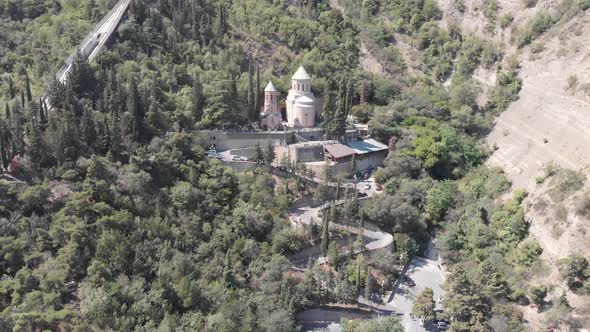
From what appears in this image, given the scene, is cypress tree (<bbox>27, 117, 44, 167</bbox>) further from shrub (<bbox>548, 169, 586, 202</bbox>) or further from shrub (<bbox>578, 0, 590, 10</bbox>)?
shrub (<bbox>578, 0, 590, 10</bbox>)

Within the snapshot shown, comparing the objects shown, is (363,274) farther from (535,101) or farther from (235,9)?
(235,9)

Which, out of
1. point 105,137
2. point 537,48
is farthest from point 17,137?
point 537,48

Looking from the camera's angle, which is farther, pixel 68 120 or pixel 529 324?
pixel 68 120

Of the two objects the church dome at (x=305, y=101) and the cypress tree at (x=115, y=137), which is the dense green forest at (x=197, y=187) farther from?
the church dome at (x=305, y=101)

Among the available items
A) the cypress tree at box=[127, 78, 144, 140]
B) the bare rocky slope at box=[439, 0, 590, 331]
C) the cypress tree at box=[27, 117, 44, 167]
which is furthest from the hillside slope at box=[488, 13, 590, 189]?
the cypress tree at box=[27, 117, 44, 167]

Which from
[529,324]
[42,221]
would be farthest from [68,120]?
[529,324]

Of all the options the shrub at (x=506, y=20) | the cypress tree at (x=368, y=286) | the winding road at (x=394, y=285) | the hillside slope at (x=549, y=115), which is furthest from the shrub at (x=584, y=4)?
the cypress tree at (x=368, y=286)

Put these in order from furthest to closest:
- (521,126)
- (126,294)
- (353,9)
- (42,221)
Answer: (353,9) → (521,126) → (42,221) → (126,294)
